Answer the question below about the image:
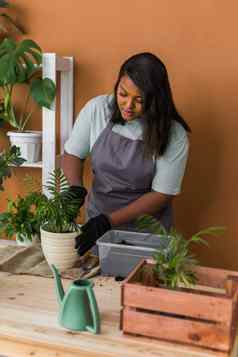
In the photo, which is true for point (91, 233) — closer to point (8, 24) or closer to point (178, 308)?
point (178, 308)

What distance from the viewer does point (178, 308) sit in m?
1.22

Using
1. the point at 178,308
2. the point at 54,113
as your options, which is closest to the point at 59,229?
the point at 178,308

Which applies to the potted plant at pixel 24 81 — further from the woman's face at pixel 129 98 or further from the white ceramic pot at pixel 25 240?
the white ceramic pot at pixel 25 240

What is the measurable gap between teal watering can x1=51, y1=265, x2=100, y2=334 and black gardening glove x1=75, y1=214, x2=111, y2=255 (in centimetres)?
37

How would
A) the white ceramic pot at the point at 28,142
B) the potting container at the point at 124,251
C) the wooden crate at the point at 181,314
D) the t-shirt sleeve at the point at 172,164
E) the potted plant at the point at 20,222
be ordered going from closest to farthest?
the wooden crate at the point at 181,314
the potting container at the point at 124,251
the potted plant at the point at 20,222
the t-shirt sleeve at the point at 172,164
the white ceramic pot at the point at 28,142

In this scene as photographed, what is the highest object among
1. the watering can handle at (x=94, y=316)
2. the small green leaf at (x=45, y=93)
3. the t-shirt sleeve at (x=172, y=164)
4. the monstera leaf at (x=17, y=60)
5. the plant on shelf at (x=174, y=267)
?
the monstera leaf at (x=17, y=60)

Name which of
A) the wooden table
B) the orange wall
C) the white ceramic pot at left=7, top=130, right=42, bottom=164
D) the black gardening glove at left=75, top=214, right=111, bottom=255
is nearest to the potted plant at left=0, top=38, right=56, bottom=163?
the white ceramic pot at left=7, top=130, right=42, bottom=164

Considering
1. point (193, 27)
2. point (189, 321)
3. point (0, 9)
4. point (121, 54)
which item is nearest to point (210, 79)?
point (193, 27)

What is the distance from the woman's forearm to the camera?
2.07 m

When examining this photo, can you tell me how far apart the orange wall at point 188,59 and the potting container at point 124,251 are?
2.95ft

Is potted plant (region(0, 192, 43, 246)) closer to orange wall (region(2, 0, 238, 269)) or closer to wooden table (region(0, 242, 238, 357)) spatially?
wooden table (region(0, 242, 238, 357))

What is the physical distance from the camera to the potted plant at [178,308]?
1194 mm

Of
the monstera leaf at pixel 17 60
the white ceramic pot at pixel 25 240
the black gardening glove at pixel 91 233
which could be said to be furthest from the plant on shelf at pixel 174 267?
the monstera leaf at pixel 17 60

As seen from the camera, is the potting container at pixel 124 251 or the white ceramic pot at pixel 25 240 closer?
the potting container at pixel 124 251
